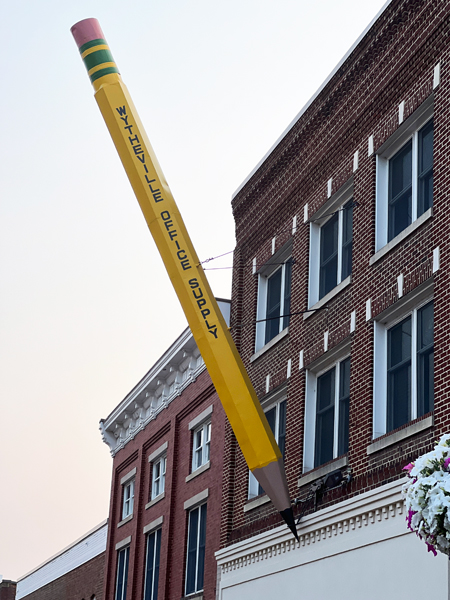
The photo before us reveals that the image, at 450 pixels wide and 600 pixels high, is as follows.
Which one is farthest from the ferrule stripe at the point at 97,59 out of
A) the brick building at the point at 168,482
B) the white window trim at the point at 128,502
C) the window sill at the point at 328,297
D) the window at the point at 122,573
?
the window at the point at 122,573

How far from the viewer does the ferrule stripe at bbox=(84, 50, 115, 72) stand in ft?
69.2

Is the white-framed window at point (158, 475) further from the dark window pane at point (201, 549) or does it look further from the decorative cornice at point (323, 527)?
the decorative cornice at point (323, 527)

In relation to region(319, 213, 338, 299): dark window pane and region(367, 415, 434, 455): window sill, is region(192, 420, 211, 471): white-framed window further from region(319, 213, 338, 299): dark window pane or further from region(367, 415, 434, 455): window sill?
region(367, 415, 434, 455): window sill

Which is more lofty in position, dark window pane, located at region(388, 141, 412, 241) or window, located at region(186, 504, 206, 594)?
dark window pane, located at region(388, 141, 412, 241)

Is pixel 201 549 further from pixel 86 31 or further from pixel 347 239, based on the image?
pixel 86 31

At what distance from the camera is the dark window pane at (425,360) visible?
1537 centimetres

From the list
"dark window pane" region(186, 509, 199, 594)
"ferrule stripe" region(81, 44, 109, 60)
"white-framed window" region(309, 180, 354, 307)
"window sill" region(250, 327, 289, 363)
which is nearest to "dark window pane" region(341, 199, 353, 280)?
"white-framed window" region(309, 180, 354, 307)

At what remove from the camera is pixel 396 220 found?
58.2ft

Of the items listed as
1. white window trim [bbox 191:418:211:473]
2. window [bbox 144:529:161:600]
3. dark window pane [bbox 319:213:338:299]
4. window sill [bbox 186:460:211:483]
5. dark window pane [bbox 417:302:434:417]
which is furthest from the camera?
window [bbox 144:529:161:600]

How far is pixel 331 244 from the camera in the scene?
66.8ft

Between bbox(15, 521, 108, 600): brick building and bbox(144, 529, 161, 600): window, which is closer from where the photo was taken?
bbox(144, 529, 161, 600): window

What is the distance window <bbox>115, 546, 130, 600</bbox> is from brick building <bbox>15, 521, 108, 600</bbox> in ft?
7.66

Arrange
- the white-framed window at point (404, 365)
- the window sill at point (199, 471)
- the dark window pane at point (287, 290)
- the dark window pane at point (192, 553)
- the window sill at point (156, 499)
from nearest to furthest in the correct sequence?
the white-framed window at point (404, 365) → the dark window pane at point (287, 290) → the window sill at point (199, 471) → the dark window pane at point (192, 553) → the window sill at point (156, 499)

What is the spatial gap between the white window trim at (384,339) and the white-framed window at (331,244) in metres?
2.28
